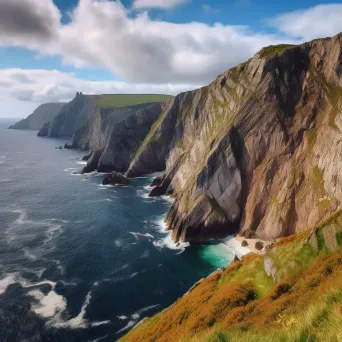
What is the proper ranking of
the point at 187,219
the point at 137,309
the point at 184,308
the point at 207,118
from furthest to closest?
the point at 207,118, the point at 187,219, the point at 137,309, the point at 184,308

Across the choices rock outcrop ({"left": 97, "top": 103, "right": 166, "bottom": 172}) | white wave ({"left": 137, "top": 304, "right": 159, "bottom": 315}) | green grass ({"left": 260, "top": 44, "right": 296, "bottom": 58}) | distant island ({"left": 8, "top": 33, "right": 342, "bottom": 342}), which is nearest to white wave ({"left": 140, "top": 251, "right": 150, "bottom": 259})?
distant island ({"left": 8, "top": 33, "right": 342, "bottom": 342})

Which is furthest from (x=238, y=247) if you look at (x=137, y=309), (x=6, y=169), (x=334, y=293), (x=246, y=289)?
(x=6, y=169)

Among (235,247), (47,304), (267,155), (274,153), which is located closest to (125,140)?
(267,155)

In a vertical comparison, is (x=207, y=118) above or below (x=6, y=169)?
above

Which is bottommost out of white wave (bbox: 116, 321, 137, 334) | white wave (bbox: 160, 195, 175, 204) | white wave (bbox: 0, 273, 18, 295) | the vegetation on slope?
white wave (bbox: 116, 321, 137, 334)

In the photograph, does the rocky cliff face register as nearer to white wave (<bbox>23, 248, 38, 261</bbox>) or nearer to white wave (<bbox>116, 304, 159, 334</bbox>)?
white wave (<bbox>116, 304, 159, 334</bbox>)

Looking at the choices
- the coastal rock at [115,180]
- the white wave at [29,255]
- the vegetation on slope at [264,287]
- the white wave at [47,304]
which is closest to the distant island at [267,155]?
the vegetation on slope at [264,287]

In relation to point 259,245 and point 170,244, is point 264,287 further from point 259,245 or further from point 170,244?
point 170,244

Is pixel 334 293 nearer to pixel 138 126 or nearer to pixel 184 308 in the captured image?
pixel 184 308
